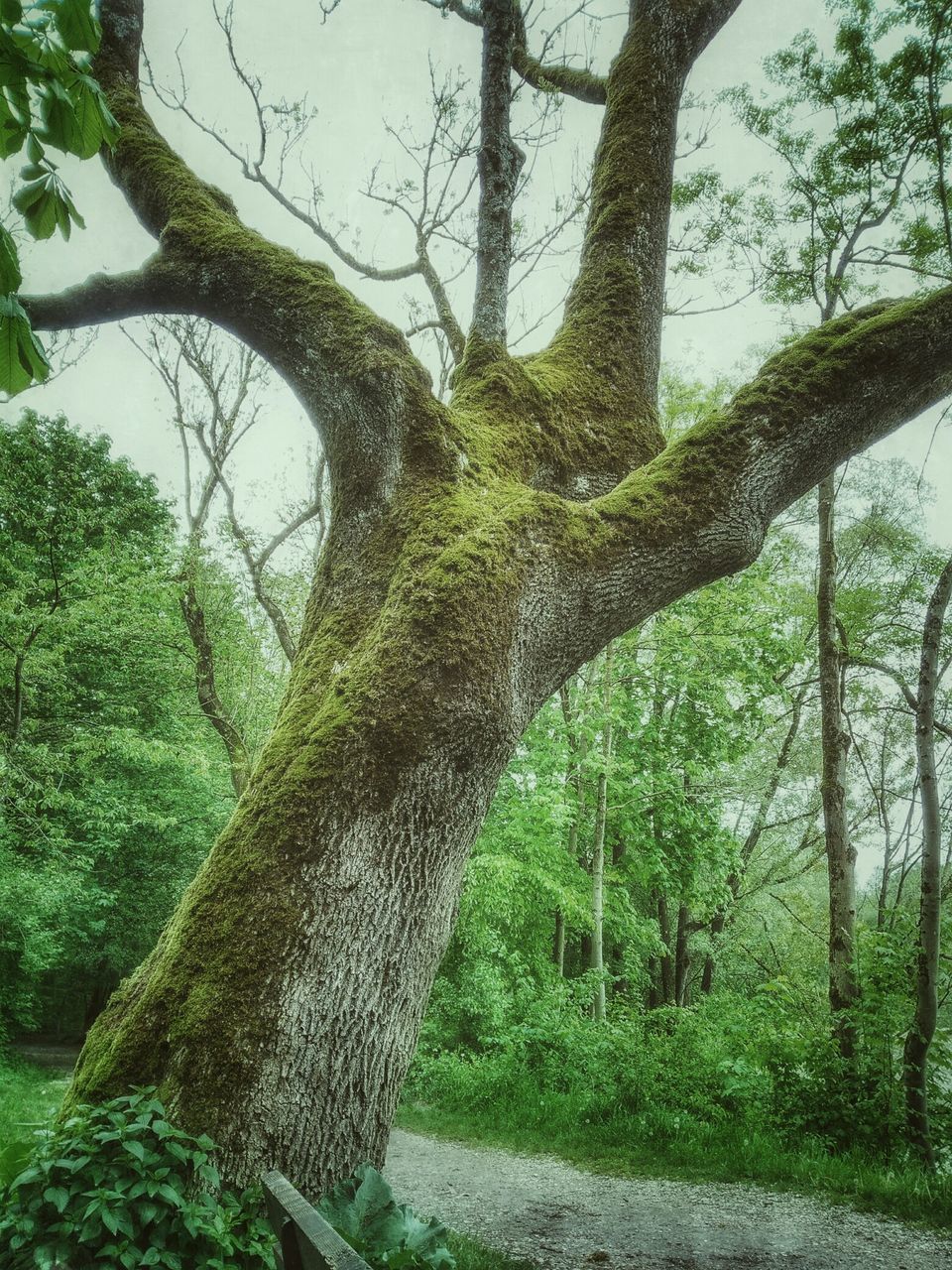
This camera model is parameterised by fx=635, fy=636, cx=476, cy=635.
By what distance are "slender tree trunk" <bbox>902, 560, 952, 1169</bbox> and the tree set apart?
2.74m

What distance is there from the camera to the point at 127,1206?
5.28 ft

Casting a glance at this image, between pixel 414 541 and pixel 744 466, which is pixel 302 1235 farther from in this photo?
pixel 744 466

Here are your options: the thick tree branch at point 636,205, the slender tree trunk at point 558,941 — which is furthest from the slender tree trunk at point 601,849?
the thick tree branch at point 636,205

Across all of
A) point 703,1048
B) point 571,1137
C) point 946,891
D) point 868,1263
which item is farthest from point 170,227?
point 946,891

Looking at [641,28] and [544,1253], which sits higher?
[641,28]

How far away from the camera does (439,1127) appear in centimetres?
767

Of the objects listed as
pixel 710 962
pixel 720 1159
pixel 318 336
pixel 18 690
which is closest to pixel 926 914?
pixel 720 1159

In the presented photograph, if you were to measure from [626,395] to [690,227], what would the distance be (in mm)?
4995

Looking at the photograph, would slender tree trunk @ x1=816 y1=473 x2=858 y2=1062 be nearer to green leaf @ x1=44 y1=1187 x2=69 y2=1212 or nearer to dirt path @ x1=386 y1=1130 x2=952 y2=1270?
dirt path @ x1=386 y1=1130 x2=952 y2=1270

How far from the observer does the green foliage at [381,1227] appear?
5.32ft

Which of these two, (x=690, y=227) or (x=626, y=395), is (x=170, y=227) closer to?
(x=626, y=395)

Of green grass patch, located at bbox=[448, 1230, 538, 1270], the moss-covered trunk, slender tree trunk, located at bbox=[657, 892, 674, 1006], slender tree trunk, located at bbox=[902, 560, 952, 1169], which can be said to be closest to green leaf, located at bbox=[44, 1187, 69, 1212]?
the moss-covered trunk

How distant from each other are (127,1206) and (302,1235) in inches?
29.0

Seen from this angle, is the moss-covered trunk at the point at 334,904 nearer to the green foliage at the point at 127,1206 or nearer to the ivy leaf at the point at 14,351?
the green foliage at the point at 127,1206
